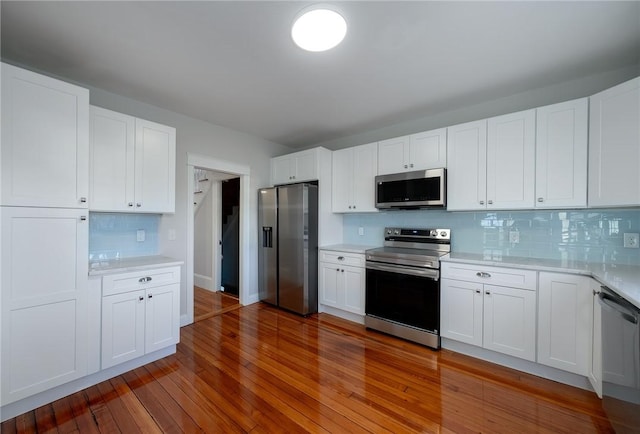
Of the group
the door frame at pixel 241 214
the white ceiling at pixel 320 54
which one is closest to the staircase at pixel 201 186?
the door frame at pixel 241 214

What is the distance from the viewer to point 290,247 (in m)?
3.55

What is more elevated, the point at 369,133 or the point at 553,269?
the point at 369,133

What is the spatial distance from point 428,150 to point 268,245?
2531mm

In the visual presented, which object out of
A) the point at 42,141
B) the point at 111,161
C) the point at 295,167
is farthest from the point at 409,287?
the point at 42,141

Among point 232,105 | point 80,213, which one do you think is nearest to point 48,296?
point 80,213

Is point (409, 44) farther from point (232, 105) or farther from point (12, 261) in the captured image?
point (12, 261)

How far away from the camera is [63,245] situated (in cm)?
182

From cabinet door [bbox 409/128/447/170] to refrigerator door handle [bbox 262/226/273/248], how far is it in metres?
2.19


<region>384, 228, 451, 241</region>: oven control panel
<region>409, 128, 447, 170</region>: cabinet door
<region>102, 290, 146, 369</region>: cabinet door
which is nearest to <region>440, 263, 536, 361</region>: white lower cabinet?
<region>384, 228, 451, 241</region>: oven control panel

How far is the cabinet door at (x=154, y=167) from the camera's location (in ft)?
8.08

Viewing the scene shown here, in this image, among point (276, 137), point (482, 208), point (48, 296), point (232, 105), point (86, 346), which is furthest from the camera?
point (276, 137)

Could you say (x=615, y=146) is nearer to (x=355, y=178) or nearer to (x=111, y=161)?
(x=355, y=178)

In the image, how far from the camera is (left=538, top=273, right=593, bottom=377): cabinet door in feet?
6.18

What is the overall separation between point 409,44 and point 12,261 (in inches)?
121
